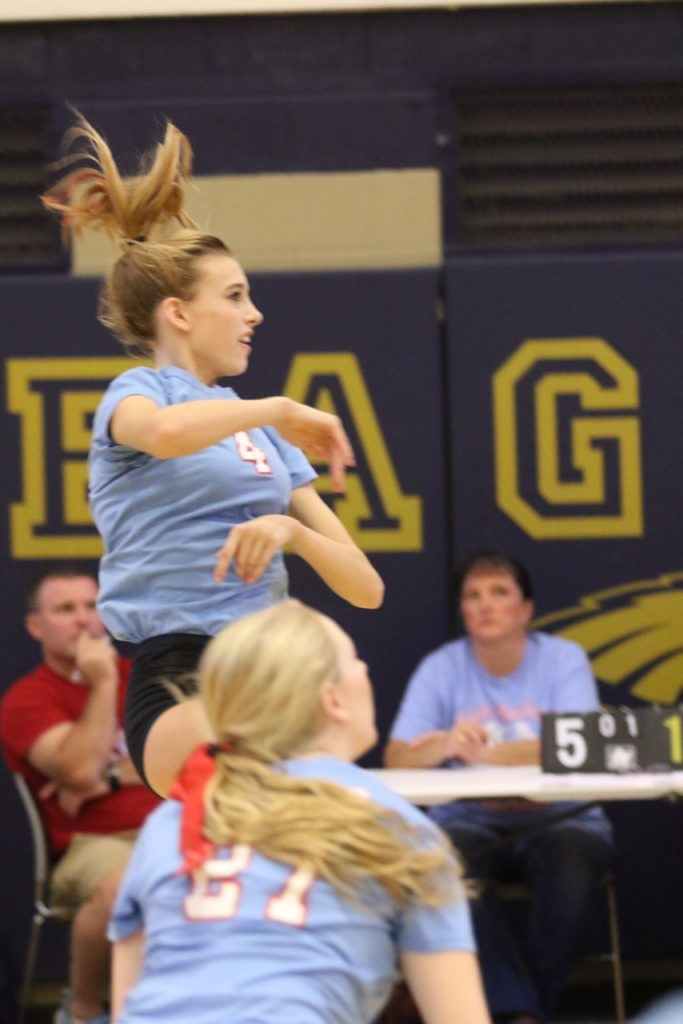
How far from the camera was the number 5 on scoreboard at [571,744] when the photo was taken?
491 cm

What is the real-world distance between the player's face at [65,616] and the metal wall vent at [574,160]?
5.74 feet

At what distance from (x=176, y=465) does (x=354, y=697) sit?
111cm

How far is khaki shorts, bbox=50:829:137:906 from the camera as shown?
17.8ft

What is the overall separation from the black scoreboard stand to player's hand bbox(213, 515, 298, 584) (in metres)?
2.04

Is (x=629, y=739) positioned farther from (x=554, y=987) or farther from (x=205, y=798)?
(x=205, y=798)

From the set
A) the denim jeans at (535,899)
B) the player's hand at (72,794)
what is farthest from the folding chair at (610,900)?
the player's hand at (72,794)

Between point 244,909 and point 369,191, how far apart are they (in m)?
4.37

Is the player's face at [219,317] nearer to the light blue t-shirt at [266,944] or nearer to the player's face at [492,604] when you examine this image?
the light blue t-shirt at [266,944]

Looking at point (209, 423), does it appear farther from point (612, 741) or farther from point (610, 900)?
point (610, 900)

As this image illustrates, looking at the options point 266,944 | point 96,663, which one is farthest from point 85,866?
point 266,944

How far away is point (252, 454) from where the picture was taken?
331 cm

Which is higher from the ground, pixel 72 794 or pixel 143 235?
pixel 143 235

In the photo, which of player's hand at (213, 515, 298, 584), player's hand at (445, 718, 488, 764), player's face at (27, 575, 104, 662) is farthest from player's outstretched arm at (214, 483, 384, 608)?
player's face at (27, 575, 104, 662)

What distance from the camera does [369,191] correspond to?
6.10 metres
